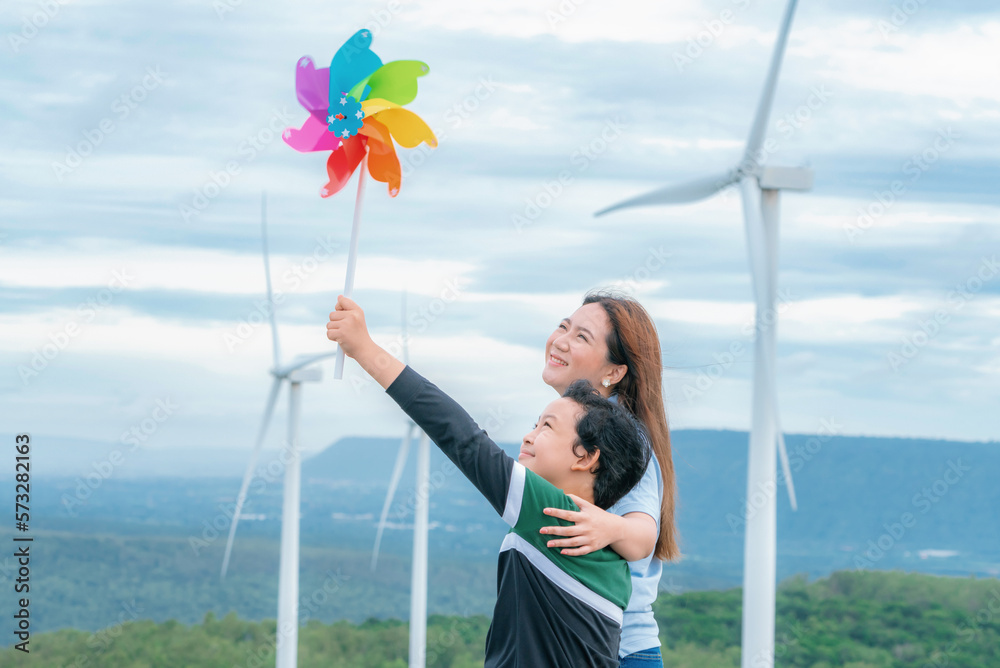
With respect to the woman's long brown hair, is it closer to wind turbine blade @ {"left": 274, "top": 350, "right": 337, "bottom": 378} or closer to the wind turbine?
the wind turbine

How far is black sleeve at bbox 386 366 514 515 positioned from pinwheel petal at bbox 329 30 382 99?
1110 millimetres

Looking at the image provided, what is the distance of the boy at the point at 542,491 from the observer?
3160mm

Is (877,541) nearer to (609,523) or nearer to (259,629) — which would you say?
(259,629)

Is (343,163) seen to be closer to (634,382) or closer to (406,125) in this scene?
(406,125)

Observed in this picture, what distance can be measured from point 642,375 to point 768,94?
10690 millimetres

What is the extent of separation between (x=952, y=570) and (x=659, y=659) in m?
81.9

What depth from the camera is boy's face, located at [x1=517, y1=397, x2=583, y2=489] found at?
11.3ft

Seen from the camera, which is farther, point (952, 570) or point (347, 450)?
point (347, 450)

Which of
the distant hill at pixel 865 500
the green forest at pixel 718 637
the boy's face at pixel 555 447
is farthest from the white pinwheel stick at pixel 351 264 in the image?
the distant hill at pixel 865 500

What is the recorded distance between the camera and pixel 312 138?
149 inches

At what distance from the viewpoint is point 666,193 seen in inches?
608

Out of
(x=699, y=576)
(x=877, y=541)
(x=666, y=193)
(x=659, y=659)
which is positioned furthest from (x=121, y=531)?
(x=659, y=659)

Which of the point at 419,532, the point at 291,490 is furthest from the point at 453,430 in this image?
the point at 419,532

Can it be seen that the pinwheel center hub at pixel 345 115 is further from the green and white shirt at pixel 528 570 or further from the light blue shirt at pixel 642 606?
the light blue shirt at pixel 642 606
